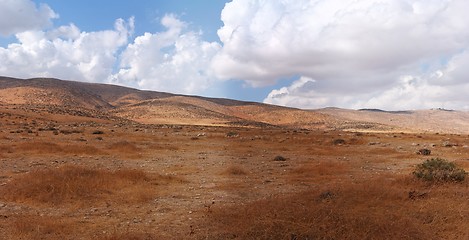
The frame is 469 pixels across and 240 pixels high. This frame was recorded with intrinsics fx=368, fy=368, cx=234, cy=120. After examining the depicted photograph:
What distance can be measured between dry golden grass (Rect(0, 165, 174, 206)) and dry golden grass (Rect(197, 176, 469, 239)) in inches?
182

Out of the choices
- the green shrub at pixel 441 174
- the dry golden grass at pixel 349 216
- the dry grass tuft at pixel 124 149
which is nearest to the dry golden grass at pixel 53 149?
the dry grass tuft at pixel 124 149

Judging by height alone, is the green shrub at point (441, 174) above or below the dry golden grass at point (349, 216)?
above

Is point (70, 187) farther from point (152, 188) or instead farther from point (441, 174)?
point (441, 174)

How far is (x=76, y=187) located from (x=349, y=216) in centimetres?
1056

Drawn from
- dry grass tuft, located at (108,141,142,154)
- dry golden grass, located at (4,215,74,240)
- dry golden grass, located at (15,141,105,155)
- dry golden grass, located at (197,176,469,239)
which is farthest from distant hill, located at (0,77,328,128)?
dry golden grass, located at (197,176,469,239)

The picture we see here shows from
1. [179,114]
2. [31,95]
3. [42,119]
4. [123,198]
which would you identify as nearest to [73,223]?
[123,198]

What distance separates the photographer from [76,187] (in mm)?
14688

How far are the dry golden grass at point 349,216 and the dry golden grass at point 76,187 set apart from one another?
461 cm

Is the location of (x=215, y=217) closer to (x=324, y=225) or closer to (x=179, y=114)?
(x=324, y=225)

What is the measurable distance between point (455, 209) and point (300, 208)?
189 inches

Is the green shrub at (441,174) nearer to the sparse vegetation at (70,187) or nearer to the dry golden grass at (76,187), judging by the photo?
the dry golden grass at (76,187)

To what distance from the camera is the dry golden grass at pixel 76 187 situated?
13609 millimetres

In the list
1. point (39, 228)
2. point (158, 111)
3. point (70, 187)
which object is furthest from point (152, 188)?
point (158, 111)

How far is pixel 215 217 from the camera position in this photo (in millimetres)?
11250
